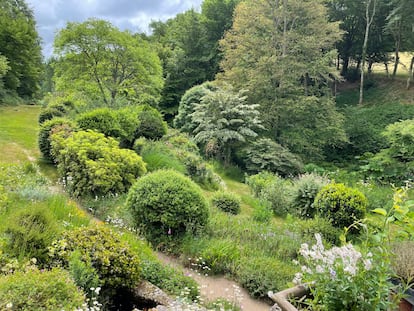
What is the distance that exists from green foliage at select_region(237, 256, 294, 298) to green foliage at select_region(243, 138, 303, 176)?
8.37 meters

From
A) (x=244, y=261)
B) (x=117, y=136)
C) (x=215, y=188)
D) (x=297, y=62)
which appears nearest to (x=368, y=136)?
(x=297, y=62)

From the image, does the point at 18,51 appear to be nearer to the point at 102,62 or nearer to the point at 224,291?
the point at 102,62

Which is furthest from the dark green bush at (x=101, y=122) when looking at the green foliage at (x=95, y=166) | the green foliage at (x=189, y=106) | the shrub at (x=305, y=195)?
the green foliage at (x=189, y=106)

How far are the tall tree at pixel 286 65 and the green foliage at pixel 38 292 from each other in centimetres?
1335

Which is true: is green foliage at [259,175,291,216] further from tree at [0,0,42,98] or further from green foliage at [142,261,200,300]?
tree at [0,0,42,98]

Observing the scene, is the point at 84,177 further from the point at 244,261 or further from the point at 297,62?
the point at 297,62

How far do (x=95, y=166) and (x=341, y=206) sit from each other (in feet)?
17.1

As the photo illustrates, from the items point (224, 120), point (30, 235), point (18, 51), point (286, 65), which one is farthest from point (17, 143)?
point (18, 51)

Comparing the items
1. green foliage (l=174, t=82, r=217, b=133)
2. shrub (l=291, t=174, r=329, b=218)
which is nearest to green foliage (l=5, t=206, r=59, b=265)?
shrub (l=291, t=174, r=329, b=218)

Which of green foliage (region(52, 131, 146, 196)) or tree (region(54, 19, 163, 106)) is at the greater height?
tree (region(54, 19, 163, 106))

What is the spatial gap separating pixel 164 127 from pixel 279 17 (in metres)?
9.23

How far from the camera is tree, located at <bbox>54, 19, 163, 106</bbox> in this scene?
34.4 ft

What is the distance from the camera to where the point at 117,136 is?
29.9 ft

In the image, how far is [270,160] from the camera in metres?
12.7
